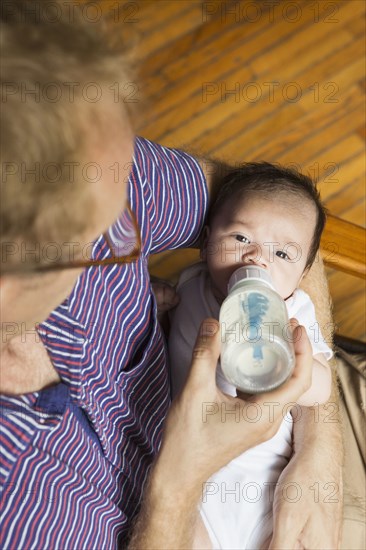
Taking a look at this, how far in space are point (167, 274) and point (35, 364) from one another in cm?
111

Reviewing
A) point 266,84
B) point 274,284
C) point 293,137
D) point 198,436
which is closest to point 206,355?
point 198,436

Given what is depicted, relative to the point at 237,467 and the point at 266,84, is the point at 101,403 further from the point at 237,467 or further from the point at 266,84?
the point at 266,84

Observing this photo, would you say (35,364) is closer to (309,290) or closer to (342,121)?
(309,290)

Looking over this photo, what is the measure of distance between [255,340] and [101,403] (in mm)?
243

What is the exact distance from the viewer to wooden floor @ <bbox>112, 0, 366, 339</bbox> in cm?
215

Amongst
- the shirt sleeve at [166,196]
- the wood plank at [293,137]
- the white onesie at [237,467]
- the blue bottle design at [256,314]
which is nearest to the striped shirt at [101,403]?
the shirt sleeve at [166,196]

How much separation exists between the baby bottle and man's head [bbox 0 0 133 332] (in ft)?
0.94

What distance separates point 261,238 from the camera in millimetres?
1209

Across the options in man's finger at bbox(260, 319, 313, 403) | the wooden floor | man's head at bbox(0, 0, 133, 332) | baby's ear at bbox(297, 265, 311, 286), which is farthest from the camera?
the wooden floor

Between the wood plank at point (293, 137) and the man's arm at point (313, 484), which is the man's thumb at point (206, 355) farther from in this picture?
the wood plank at point (293, 137)

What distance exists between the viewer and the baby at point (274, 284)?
3.86 ft

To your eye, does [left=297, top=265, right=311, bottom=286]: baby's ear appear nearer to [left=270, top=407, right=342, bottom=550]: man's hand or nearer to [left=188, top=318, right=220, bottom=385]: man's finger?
[left=270, top=407, right=342, bottom=550]: man's hand

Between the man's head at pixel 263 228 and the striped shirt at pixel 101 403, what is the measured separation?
0.05m

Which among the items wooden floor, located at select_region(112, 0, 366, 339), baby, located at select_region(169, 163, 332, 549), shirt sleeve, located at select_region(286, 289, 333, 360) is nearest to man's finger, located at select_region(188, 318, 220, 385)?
baby, located at select_region(169, 163, 332, 549)
